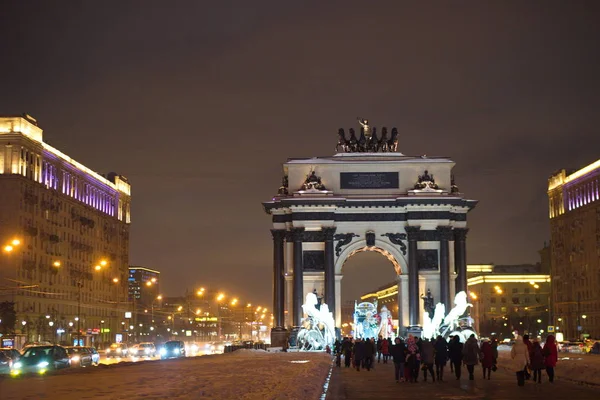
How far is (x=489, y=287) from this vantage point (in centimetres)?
17700

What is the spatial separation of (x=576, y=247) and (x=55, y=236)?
68421 mm

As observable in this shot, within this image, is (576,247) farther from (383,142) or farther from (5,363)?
(5,363)

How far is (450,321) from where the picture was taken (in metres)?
71.2

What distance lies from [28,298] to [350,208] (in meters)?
39.3

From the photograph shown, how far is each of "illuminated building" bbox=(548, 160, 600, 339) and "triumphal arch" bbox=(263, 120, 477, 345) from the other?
4590cm

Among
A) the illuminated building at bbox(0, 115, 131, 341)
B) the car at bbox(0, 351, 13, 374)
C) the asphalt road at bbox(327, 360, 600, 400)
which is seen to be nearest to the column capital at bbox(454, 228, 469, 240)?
the illuminated building at bbox(0, 115, 131, 341)

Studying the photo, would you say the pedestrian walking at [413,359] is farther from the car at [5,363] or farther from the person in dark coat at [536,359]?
the car at [5,363]

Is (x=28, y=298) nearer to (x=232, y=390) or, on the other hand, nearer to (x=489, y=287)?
(x=232, y=390)

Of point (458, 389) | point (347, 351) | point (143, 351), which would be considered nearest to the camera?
point (458, 389)

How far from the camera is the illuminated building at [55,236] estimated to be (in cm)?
9685

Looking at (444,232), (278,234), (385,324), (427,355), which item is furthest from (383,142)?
(427,355)

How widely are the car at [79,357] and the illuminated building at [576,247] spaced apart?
81.3 meters

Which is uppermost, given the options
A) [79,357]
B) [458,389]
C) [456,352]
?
[456,352]

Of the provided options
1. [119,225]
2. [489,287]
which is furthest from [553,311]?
[119,225]
